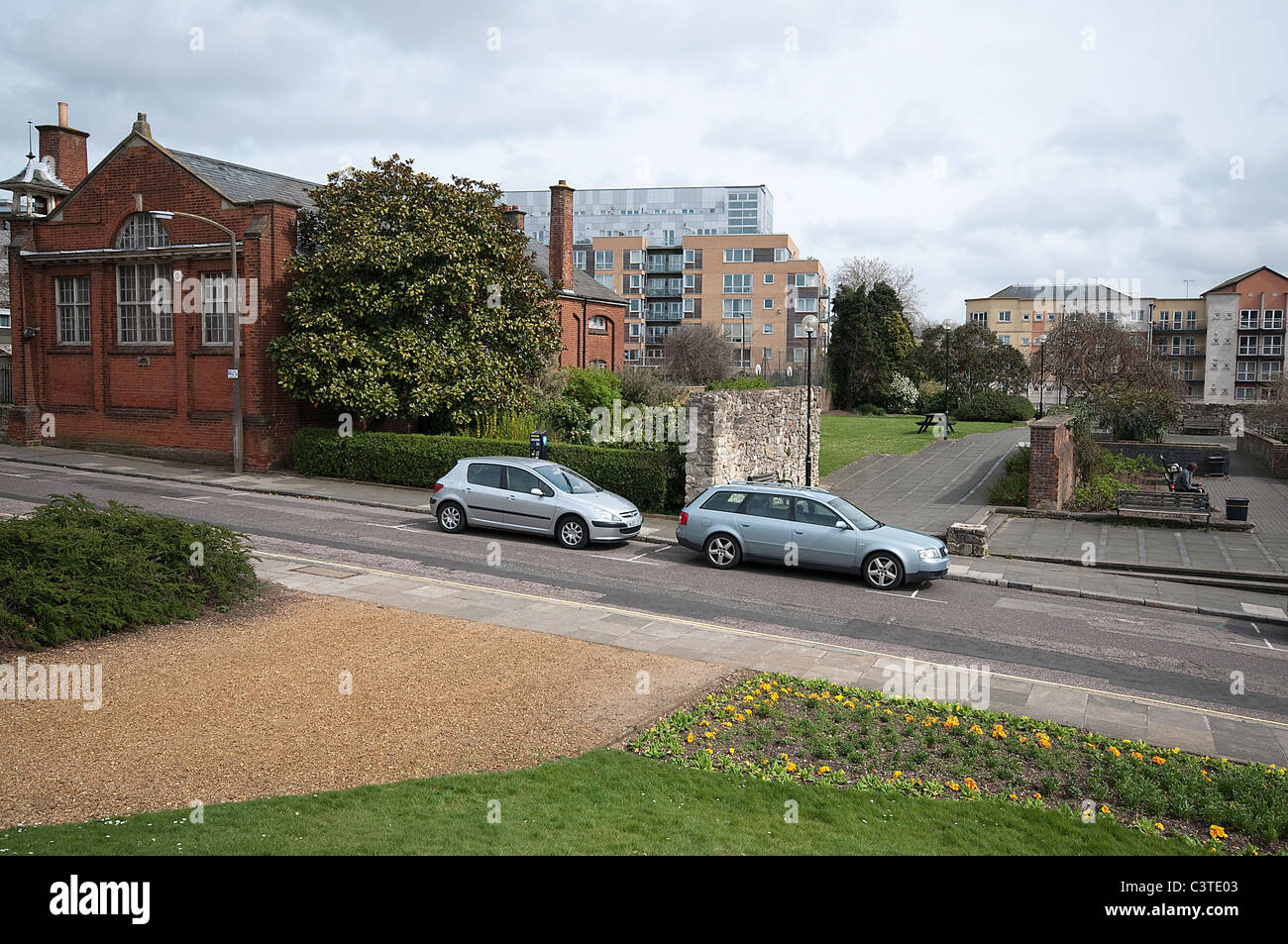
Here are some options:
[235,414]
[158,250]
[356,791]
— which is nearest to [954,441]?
[235,414]

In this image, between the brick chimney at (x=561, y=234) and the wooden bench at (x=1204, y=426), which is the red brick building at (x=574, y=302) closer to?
the brick chimney at (x=561, y=234)

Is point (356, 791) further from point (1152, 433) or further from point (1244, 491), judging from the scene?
point (1152, 433)

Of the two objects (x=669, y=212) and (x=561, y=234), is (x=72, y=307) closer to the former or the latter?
(x=561, y=234)

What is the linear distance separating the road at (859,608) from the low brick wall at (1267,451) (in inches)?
891

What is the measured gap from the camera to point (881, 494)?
1053 inches

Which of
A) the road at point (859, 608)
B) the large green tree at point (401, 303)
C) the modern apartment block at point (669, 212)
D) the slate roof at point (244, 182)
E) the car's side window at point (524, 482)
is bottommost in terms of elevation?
the road at point (859, 608)

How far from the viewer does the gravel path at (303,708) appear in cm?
710

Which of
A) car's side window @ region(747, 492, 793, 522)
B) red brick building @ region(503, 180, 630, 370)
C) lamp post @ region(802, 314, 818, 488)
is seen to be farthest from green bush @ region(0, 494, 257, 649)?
red brick building @ region(503, 180, 630, 370)

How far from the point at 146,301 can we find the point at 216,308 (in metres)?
Answer: 3.32

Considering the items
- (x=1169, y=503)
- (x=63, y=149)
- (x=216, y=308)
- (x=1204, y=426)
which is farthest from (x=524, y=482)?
(x=1204, y=426)

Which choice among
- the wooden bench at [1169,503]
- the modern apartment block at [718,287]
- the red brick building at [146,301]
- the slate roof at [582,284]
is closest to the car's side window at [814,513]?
the wooden bench at [1169,503]

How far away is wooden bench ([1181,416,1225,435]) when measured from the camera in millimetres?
50812

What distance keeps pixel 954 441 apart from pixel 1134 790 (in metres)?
34.8

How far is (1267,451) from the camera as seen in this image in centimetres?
3503
